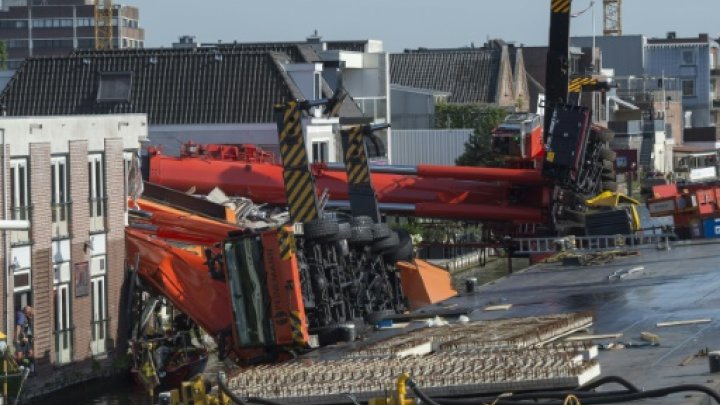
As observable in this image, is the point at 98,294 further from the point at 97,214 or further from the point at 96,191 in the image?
the point at 96,191

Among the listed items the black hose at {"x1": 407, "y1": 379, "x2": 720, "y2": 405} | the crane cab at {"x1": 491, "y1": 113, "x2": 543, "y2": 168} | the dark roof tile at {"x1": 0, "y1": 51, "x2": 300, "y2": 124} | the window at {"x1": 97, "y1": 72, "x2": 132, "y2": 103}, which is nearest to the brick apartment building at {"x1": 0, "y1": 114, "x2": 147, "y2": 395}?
the crane cab at {"x1": 491, "y1": 113, "x2": 543, "y2": 168}

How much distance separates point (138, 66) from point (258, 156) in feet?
31.5

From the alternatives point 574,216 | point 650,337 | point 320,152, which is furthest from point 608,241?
point 650,337

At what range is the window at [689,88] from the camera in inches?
5817

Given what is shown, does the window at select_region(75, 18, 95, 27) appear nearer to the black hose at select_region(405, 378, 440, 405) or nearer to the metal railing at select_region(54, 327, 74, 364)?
the metal railing at select_region(54, 327, 74, 364)

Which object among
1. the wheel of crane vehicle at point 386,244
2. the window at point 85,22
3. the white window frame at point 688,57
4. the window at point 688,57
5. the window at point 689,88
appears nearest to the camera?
the wheel of crane vehicle at point 386,244

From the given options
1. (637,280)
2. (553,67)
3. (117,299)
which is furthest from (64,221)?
(553,67)

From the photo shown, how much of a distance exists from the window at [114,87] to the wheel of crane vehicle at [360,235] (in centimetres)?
2399

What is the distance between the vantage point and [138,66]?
57469mm

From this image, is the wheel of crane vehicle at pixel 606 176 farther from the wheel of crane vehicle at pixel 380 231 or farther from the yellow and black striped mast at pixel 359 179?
the wheel of crane vehicle at pixel 380 231

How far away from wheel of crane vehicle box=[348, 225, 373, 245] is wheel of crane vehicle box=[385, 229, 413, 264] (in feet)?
3.97

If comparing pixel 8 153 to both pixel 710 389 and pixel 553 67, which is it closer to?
pixel 553 67

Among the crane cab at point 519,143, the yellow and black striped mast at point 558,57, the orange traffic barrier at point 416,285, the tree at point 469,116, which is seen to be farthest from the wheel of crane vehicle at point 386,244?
the tree at point 469,116

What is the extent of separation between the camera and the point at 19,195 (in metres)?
34.1
